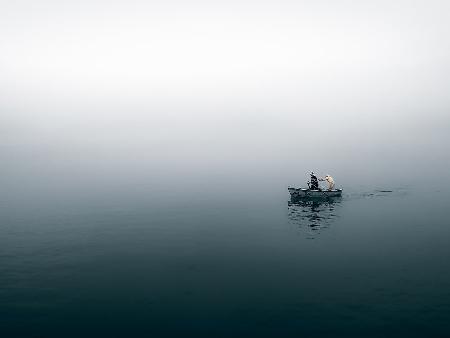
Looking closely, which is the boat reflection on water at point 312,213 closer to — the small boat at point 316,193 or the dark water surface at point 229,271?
the dark water surface at point 229,271

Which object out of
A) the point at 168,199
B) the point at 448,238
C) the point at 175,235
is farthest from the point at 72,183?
the point at 448,238

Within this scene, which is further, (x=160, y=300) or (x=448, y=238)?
(x=448, y=238)

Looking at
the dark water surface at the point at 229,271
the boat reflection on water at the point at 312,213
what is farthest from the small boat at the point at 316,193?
the dark water surface at the point at 229,271

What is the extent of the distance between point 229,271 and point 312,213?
30793mm

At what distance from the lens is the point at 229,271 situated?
1570 inches

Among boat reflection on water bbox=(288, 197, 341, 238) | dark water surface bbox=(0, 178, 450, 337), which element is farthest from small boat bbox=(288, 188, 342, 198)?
dark water surface bbox=(0, 178, 450, 337)

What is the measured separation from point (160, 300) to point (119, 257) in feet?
45.0

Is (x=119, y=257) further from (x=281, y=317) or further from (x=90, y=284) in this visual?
(x=281, y=317)

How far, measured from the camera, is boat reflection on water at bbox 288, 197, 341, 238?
56.8m

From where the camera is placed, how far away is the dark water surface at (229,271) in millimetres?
29344

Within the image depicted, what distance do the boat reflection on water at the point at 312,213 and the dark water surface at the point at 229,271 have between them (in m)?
0.35

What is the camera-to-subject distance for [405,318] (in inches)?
1159

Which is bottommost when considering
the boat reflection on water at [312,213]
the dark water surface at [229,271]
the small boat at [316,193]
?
the dark water surface at [229,271]

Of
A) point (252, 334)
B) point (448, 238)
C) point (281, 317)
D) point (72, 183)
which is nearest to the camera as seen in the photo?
point (252, 334)
